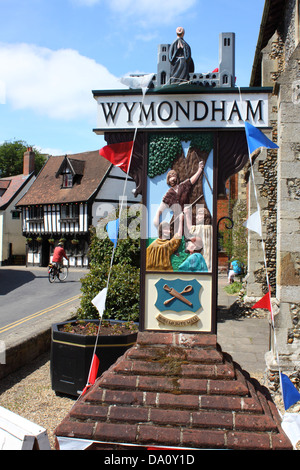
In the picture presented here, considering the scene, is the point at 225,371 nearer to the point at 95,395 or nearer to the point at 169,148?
the point at 95,395

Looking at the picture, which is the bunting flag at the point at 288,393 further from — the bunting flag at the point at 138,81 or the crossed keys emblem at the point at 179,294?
the bunting flag at the point at 138,81

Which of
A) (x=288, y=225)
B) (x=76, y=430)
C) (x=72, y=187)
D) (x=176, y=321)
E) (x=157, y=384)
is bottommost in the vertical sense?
(x=76, y=430)

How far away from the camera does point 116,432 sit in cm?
312

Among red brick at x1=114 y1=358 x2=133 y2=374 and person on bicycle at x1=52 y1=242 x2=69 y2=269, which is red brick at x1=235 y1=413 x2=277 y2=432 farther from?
person on bicycle at x1=52 y1=242 x2=69 y2=269

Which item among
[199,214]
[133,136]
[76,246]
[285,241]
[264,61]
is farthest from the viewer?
[76,246]

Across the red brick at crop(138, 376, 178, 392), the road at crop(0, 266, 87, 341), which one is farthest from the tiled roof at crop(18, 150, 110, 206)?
the red brick at crop(138, 376, 178, 392)

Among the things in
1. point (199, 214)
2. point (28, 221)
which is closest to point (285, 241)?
point (199, 214)

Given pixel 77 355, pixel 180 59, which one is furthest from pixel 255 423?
pixel 180 59

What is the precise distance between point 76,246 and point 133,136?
24.7m

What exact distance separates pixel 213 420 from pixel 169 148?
7.81ft

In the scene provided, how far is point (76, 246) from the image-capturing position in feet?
92.3

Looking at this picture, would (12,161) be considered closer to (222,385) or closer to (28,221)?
(28,221)

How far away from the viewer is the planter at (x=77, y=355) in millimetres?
5266

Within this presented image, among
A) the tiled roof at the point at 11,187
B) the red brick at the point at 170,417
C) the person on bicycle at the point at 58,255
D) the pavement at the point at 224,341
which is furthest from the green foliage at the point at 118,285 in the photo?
the tiled roof at the point at 11,187
